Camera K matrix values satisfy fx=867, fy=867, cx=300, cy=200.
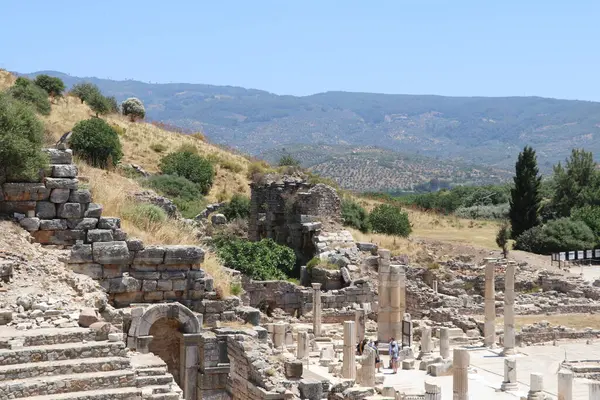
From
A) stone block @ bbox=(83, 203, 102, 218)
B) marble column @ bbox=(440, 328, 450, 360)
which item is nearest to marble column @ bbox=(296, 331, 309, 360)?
marble column @ bbox=(440, 328, 450, 360)

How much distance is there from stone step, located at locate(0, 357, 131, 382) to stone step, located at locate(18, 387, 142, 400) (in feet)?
1.19

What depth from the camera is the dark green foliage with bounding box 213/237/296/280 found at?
33250mm

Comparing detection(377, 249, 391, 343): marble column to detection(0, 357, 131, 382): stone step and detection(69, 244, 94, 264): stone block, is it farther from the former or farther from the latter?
detection(0, 357, 131, 382): stone step

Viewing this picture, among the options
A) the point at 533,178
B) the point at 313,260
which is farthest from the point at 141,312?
the point at 533,178

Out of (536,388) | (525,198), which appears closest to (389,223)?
(525,198)

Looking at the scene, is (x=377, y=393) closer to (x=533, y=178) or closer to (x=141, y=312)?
(x=141, y=312)

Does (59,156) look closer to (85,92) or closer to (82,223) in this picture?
(82,223)

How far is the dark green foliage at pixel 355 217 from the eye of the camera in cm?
4788

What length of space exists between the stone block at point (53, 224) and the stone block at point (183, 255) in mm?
1719

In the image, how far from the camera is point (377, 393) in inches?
815

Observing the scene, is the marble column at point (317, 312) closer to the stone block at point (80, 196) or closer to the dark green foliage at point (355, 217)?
the stone block at point (80, 196)

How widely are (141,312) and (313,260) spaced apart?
870 inches

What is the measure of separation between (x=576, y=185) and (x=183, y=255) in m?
54.6

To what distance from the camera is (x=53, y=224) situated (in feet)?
44.9
